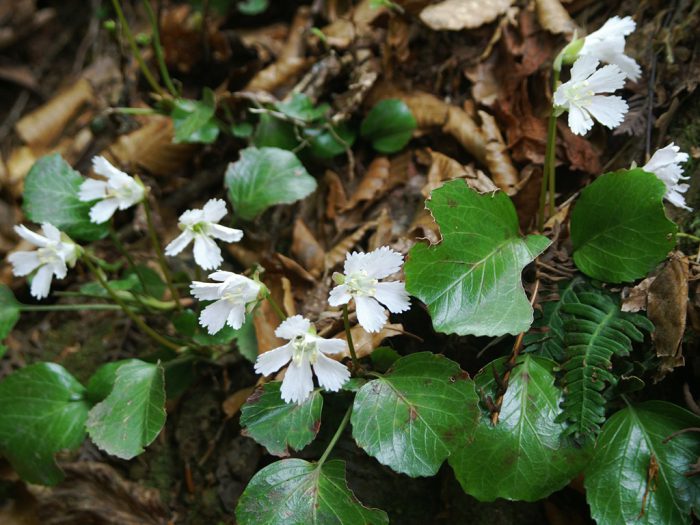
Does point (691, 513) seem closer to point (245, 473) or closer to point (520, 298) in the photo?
point (520, 298)

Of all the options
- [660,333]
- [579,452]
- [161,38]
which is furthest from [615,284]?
[161,38]

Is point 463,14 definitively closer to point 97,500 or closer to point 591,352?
point 591,352

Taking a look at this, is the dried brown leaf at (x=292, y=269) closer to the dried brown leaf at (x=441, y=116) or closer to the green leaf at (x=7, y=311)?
the dried brown leaf at (x=441, y=116)

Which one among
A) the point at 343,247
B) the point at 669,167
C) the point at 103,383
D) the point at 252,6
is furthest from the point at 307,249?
the point at 252,6

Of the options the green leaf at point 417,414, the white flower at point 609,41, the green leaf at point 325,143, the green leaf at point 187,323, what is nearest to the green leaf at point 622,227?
the white flower at point 609,41

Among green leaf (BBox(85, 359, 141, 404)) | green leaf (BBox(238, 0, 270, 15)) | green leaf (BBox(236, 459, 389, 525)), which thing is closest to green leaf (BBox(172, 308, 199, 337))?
green leaf (BBox(85, 359, 141, 404))

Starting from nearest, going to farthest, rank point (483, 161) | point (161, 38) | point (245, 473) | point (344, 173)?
point (245, 473) < point (483, 161) < point (344, 173) < point (161, 38)

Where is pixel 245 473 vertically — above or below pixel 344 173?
below
